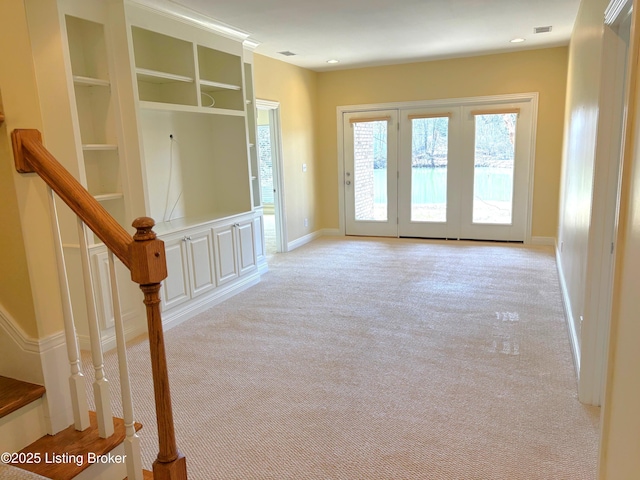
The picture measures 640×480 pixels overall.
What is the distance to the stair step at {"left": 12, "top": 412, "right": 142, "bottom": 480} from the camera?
5.04ft

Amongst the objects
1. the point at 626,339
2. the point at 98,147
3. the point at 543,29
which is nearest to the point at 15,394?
the point at 626,339

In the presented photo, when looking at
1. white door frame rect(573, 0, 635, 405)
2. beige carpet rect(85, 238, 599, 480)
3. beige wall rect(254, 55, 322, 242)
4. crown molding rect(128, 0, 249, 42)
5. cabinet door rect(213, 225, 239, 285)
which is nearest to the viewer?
beige carpet rect(85, 238, 599, 480)

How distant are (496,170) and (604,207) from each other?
450 centimetres

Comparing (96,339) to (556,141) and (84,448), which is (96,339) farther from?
(556,141)

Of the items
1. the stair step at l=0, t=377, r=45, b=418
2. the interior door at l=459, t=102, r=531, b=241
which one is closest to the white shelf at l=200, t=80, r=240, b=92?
the stair step at l=0, t=377, r=45, b=418

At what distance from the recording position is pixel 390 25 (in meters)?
4.69

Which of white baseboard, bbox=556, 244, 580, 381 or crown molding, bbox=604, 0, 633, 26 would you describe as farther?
white baseboard, bbox=556, 244, 580, 381

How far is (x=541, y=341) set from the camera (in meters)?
3.42

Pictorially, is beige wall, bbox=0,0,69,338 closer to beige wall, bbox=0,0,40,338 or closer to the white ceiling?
beige wall, bbox=0,0,40,338

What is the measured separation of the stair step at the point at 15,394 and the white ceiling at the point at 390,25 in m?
3.16

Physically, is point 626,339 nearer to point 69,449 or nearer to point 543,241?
point 69,449

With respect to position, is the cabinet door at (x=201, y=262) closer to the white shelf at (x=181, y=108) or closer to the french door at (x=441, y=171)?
the white shelf at (x=181, y=108)

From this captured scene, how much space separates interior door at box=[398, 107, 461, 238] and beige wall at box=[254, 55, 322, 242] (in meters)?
1.46

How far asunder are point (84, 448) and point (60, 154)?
90.4 inches
